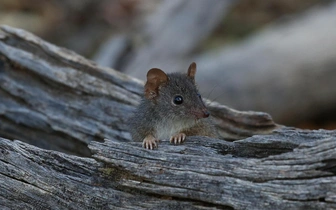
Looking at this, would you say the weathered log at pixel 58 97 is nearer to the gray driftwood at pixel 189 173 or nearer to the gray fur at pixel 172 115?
the gray fur at pixel 172 115

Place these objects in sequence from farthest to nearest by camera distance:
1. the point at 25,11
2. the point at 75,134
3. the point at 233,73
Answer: the point at 25,11 → the point at 233,73 → the point at 75,134

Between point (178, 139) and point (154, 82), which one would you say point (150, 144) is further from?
point (154, 82)

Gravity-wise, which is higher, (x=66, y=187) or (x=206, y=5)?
(x=206, y=5)

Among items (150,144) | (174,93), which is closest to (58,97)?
(174,93)

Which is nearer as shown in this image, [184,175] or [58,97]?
[184,175]

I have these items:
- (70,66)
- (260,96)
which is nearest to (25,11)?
(260,96)

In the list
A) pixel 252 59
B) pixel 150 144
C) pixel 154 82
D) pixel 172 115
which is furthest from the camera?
pixel 252 59

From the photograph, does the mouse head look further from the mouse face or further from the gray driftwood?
the gray driftwood

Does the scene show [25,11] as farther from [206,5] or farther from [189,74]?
[189,74]

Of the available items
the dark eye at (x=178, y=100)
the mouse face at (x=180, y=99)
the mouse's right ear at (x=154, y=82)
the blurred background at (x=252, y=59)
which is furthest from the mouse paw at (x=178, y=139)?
the blurred background at (x=252, y=59)
